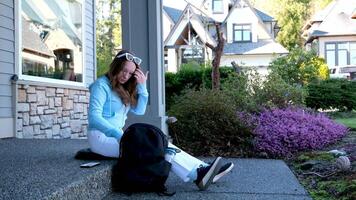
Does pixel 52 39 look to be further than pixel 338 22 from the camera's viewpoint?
No

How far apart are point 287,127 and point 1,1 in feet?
13.4

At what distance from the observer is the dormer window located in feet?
107

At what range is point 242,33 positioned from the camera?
3180cm

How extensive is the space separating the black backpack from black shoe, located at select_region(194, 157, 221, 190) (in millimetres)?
302

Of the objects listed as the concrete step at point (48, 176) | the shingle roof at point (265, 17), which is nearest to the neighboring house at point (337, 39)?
the shingle roof at point (265, 17)

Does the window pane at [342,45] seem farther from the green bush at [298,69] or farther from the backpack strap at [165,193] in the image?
the backpack strap at [165,193]

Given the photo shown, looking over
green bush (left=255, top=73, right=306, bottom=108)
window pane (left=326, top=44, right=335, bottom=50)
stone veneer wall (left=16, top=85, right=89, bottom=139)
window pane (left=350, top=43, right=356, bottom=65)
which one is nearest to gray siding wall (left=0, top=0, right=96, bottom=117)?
stone veneer wall (left=16, top=85, right=89, bottom=139)

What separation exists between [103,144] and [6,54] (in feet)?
8.77

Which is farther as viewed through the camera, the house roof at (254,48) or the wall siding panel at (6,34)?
the house roof at (254,48)

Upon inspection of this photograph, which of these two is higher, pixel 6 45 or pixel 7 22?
pixel 7 22

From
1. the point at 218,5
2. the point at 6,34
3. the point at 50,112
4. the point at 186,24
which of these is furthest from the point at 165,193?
the point at 218,5

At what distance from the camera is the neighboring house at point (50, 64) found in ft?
20.1

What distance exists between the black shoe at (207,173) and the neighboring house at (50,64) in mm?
2636

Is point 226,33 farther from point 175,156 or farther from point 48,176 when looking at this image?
point 48,176
